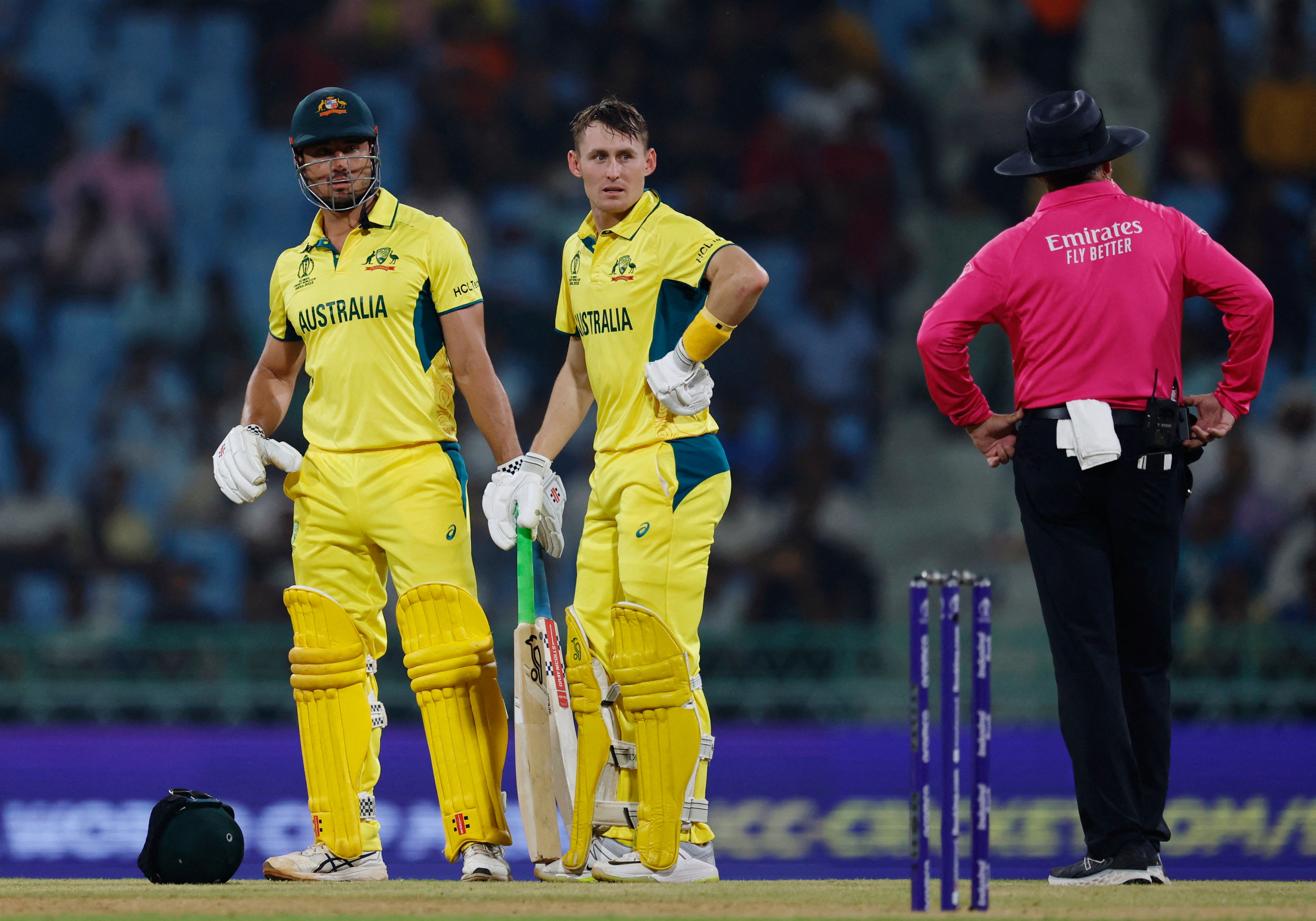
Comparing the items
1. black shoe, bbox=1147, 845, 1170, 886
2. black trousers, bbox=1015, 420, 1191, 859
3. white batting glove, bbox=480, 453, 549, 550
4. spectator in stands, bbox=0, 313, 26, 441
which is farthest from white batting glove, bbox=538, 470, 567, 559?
spectator in stands, bbox=0, 313, 26, 441

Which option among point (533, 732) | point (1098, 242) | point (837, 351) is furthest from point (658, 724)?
point (837, 351)

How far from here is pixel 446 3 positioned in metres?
9.72

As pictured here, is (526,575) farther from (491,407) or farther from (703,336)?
(703,336)

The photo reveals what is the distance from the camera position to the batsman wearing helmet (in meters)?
4.20

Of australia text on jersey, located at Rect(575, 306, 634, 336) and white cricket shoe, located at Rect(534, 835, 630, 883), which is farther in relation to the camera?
australia text on jersey, located at Rect(575, 306, 634, 336)

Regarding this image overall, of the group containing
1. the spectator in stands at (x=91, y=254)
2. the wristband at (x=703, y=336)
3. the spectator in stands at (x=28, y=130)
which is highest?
the spectator in stands at (x=28, y=130)

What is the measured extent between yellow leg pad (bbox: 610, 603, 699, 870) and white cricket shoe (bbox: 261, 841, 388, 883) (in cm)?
75

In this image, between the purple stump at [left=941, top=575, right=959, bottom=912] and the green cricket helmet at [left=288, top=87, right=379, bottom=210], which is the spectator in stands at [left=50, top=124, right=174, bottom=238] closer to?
the green cricket helmet at [left=288, top=87, right=379, bottom=210]

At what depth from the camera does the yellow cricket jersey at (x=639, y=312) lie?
426 cm

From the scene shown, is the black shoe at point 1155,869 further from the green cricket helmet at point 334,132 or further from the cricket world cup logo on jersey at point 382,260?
the green cricket helmet at point 334,132

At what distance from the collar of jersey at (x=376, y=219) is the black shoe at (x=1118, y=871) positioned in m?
2.42

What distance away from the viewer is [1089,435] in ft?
12.4

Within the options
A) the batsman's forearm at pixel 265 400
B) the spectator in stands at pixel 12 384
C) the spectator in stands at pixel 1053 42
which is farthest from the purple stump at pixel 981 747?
the spectator in stands at pixel 12 384

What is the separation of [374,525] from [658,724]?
91 centimetres
